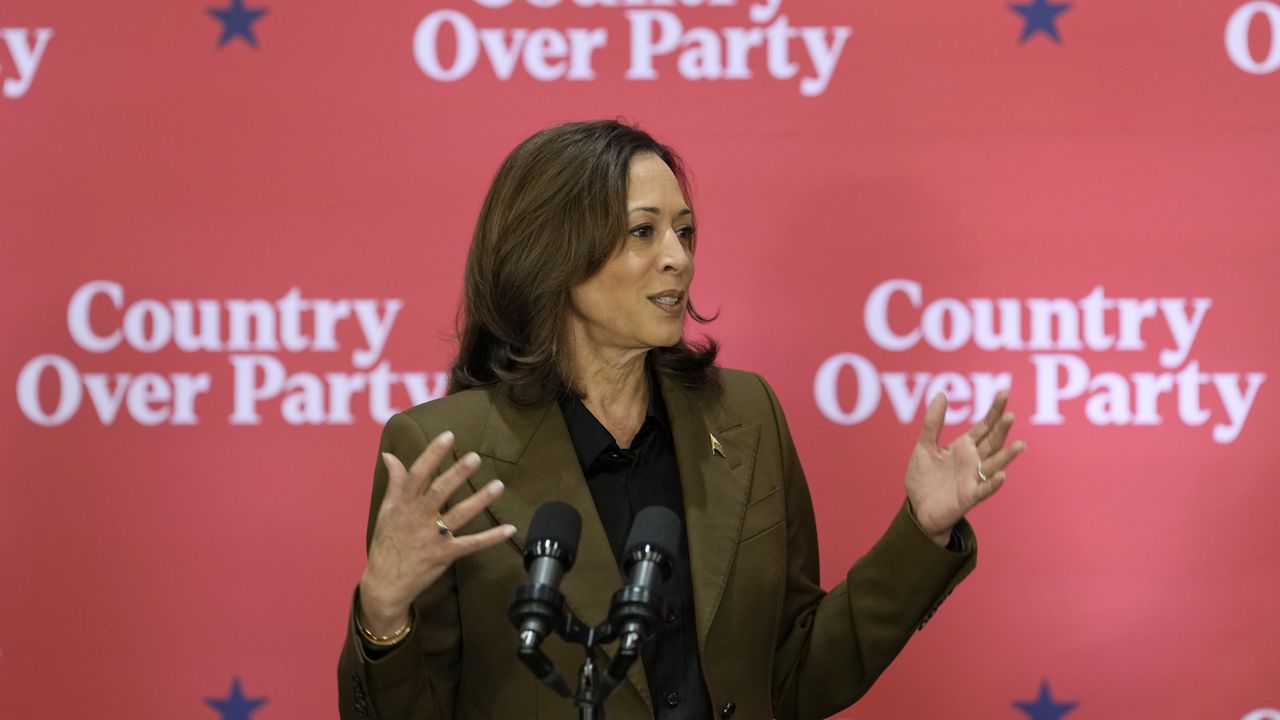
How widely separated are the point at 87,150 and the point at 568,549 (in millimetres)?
2091

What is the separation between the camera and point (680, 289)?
2.17 m

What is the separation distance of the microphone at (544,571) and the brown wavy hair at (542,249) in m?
0.67

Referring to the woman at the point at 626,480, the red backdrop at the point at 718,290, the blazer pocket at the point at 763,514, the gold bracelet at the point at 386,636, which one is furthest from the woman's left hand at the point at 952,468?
the red backdrop at the point at 718,290

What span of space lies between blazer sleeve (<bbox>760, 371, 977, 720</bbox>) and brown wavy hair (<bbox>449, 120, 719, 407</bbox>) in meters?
0.32

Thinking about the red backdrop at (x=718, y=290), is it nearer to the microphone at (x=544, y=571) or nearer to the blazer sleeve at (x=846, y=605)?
the blazer sleeve at (x=846, y=605)

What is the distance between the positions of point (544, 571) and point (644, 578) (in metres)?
0.11

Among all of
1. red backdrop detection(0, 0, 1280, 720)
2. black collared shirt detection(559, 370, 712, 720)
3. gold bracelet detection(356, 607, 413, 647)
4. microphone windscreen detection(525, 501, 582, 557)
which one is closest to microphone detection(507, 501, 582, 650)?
microphone windscreen detection(525, 501, 582, 557)

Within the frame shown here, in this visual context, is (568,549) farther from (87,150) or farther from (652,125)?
(87,150)

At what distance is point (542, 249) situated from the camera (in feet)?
7.16

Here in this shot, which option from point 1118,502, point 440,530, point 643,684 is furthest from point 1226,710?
point 440,530

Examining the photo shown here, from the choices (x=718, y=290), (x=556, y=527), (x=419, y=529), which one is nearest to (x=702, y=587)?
(x=419, y=529)

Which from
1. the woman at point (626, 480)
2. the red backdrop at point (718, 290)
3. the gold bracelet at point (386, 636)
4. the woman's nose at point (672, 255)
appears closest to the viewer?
the gold bracelet at point (386, 636)

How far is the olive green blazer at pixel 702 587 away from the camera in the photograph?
2029mm

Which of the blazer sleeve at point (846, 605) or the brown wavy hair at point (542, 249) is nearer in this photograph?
the blazer sleeve at point (846, 605)
